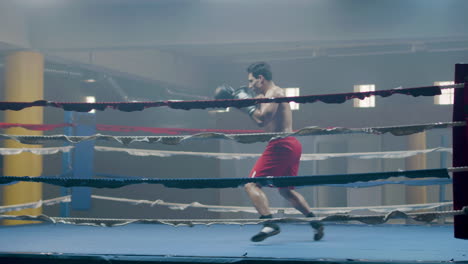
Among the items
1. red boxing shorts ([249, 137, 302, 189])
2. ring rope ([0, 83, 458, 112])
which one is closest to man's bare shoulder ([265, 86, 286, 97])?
red boxing shorts ([249, 137, 302, 189])

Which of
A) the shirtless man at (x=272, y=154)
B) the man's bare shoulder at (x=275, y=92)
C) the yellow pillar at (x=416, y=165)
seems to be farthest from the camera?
the yellow pillar at (x=416, y=165)

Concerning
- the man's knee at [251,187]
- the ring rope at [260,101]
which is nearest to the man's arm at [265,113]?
the man's knee at [251,187]

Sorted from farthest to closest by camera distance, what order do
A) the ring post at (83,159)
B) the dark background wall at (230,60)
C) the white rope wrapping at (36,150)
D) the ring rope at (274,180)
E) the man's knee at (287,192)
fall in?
the dark background wall at (230,60)
the ring post at (83,159)
the white rope wrapping at (36,150)
the man's knee at (287,192)
the ring rope at (274,180)

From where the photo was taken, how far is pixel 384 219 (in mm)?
1715

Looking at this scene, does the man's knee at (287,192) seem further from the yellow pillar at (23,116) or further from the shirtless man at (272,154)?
the yellow pillar at (23,116)

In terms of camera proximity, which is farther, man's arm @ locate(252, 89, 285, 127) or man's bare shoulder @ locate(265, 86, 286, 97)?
man's bare shoulder @ locate(265, 86, 286, 97)

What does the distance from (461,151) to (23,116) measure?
16.1ft

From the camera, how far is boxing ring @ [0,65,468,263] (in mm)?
1693

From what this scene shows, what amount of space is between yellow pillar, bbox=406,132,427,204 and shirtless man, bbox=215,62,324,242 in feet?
16.8

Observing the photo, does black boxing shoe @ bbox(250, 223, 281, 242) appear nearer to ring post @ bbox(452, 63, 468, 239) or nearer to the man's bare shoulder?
the man's bare shoulder

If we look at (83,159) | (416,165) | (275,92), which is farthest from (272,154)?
(416,165)

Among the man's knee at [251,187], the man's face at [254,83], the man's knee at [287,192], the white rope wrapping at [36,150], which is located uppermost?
the man's face at [254,83]

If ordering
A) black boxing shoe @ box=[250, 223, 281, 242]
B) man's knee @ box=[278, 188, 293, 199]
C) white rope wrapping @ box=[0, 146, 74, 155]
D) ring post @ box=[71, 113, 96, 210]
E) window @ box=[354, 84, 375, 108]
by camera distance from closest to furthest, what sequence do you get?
black boxing shoe @ box=[250, 223, 281, 242] → man's knee @ box=[278, 188, 293, 199] → white rope wrapping @ box=[0, 146, 74, 155] → ring post @ box=[71, 113, 96, 210] → window @ box=[354, 84, 375, 108]

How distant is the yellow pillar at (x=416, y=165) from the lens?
7512 mm
